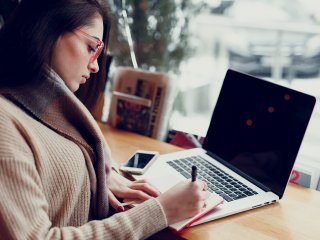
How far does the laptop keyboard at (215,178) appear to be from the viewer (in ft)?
3.69

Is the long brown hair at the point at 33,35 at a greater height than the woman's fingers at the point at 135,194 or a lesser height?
greater

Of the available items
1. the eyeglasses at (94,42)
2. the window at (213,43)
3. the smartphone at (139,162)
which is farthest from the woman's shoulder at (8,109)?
the window at (213,43)

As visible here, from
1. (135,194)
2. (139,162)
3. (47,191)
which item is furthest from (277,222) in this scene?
(47,191)

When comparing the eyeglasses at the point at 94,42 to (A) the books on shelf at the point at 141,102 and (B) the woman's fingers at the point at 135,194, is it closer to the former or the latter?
(B) the woman's fingers at the point at 135,194

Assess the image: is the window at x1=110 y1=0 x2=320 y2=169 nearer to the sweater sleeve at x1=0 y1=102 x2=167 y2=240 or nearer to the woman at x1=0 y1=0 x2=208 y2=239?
the woman at x1=0 y1=0 x2=208 y2=239

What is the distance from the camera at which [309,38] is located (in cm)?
161

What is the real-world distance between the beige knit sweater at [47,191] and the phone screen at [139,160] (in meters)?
0.30

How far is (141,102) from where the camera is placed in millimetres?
1649

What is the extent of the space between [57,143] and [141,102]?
0.77 metres

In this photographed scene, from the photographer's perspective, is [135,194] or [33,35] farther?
[135,194]

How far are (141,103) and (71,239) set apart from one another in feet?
2.93

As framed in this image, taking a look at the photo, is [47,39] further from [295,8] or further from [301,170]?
[295,8]

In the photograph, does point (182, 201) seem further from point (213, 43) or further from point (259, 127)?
point (213, 43)

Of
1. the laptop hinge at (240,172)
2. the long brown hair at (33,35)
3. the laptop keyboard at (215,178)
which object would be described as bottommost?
the laptop keyboard at (215,178)
